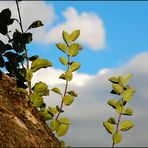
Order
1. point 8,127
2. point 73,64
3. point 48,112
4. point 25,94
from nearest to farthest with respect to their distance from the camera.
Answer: point 8,127, point 25,94, point 48,112, point 73,64

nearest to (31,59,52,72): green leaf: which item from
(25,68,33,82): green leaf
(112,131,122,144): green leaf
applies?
(25,68,33,82): green leaf

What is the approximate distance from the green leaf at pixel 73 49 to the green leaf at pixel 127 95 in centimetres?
104

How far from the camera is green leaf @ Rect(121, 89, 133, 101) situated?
5234mm

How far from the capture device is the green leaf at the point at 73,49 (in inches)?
223

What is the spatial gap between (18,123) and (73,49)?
1.98 metres

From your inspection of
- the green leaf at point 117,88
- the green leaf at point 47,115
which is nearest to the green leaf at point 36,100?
the green leaf at point 47,115

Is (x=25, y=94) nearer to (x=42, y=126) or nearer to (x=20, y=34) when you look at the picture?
(x=42, y=126)

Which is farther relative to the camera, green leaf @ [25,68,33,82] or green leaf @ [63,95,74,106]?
green leaf @ [63,95,74,106]

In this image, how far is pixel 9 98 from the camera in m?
4.49

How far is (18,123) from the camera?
4062mm

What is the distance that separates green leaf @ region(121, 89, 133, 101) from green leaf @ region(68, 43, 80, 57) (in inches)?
41.1

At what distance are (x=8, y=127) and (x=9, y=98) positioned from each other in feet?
2.11

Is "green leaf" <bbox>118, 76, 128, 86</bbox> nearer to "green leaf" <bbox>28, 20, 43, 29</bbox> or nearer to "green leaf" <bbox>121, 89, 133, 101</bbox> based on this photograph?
"green leaf" <bbox>121, 89, 133, 101</bbox>

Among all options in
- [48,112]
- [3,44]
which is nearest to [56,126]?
[48,112]
